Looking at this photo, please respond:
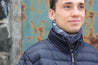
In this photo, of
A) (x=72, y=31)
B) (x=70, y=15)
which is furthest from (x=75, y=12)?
(x=72, y=31)

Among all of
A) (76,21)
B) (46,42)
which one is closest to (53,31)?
(46,42)

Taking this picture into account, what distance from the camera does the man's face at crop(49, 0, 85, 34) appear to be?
1.70 metres

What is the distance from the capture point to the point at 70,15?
67.0 inches

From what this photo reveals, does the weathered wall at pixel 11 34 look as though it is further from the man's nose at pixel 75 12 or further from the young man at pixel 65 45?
the man's nose at pixel 75 12

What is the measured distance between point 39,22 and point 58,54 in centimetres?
111

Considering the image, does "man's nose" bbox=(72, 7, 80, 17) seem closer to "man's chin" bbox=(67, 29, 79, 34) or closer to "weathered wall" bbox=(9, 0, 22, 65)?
"man's chin" bbox=(67, 29, 79, 34)

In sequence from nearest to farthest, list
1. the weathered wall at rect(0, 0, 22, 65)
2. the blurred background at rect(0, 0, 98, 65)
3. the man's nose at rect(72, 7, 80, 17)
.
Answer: the man's nose at rect(72, 7, 80, 17) < the weathered wall at rect(0, 0, 22, 65) < the blurred background at rect(0, 0, 98, 65)

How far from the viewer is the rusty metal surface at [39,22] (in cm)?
274

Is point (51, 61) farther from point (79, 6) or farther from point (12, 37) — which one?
point (12, 37)

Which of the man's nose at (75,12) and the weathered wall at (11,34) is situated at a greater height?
the man's nose at (75,12)

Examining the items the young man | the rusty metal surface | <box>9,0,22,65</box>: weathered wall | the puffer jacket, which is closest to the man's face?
the young man

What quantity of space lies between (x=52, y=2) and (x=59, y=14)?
0.63 feet

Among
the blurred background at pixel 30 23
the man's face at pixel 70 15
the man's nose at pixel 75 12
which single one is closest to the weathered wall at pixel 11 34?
the blurred background at pixel 30 23

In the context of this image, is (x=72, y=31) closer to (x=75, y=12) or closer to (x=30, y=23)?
(x=75, y=12)
